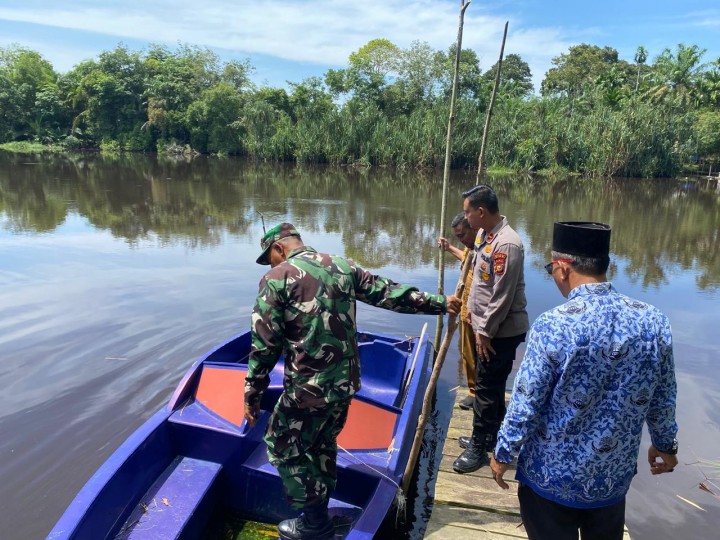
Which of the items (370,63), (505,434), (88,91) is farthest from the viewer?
(88,91)

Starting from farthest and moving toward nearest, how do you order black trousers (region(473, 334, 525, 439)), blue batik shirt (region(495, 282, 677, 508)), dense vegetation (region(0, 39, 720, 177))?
dense vegetation (region(0, 39, 720, 177))
black trousers (region(473, 334, 525, 439))
blue batik shirt (region(495, 282, 677, 508))

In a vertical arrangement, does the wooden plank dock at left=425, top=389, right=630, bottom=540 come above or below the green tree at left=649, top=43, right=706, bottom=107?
below

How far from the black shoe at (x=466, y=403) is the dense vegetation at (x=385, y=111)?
88.1 ft

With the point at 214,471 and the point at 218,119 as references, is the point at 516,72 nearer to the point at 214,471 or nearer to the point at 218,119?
the point at 218,119

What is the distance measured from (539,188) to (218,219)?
15.0 m

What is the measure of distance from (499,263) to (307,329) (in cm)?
130

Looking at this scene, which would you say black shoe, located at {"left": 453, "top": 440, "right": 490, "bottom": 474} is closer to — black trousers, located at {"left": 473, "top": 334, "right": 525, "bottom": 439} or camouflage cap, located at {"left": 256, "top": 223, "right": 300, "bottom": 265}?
black trousers, located at {"left": 473, "top": 334, "right": 525, "bottom": 439}

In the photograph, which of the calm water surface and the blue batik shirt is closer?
the blue batik shirt

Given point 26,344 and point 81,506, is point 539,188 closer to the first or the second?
point 26,344

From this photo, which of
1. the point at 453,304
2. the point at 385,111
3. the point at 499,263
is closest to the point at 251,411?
the point at 453,304

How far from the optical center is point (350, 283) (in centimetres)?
238

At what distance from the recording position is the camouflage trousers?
2.37 m

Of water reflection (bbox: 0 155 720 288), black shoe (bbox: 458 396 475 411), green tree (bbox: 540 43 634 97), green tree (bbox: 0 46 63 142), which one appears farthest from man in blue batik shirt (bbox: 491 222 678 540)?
green tree (bbox: 0 46 63 142)

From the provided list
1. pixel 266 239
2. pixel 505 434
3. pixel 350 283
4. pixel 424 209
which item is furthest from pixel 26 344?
pixel 424 209
